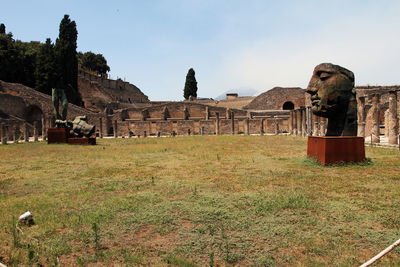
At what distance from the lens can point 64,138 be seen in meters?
16.7

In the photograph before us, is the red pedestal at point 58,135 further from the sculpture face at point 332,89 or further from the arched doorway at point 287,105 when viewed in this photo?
the arched doorway at point 287,105

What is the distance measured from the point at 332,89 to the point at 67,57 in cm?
3941

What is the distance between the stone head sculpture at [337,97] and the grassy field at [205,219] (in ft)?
5.20

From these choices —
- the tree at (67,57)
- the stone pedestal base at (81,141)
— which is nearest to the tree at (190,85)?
the tree at (67,57)

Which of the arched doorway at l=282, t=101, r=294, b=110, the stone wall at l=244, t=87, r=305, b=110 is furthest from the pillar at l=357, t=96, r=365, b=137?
the arched doorway at l=282, t=101, r=294, b=110

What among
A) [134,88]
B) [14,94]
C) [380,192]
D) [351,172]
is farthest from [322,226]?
[134,88]

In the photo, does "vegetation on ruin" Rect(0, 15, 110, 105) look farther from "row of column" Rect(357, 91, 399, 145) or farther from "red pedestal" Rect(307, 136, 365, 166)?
"red pedestal" Rect(307, 136, 365, 166)

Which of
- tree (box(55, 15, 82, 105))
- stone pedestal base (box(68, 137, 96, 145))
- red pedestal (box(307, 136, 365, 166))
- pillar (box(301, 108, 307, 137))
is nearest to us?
red pedestal (box(307, 136, 365, 166))

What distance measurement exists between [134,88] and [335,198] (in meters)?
63.8

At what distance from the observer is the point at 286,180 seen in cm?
571

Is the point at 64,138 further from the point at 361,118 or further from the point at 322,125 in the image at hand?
the point at 361,118

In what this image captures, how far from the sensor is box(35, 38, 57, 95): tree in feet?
121

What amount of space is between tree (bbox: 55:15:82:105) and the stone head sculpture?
3769 centimetres

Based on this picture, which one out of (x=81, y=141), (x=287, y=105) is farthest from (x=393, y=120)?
(x=287, y=105)
